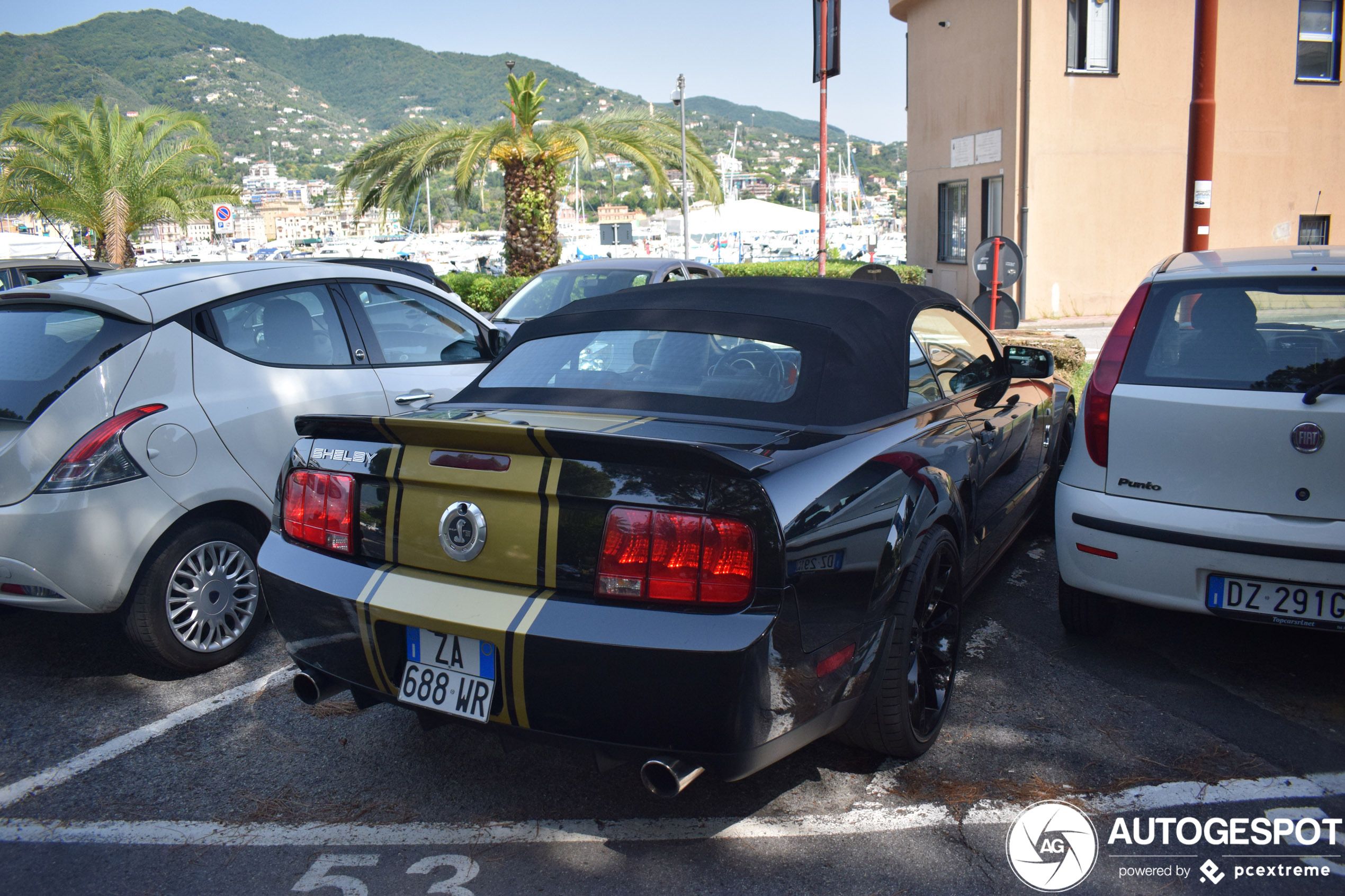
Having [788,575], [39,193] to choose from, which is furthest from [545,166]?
[788,575]

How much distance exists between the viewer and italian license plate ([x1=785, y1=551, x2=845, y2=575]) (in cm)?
240

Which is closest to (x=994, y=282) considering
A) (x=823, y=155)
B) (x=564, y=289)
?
(x=564, y=289)

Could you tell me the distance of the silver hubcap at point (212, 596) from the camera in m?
3.94

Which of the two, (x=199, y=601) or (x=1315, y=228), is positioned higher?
(x=1315, y=228)

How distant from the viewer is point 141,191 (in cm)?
2255

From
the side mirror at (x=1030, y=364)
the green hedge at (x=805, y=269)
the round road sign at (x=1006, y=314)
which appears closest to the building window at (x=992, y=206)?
the green hedge at (x=805, y=269)

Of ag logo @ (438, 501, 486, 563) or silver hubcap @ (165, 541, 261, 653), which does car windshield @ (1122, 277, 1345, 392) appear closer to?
ag logo @ (438, 501, 486, 563)

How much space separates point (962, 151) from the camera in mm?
19344

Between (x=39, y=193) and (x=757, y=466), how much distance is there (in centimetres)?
2482

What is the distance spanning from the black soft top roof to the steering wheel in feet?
0.15

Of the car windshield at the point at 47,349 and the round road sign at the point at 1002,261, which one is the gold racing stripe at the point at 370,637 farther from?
the round road sign at the point at 1002,261

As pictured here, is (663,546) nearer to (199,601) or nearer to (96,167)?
(199,601)

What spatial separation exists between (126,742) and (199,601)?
2.25 ft

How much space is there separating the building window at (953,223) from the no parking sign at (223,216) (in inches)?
675
